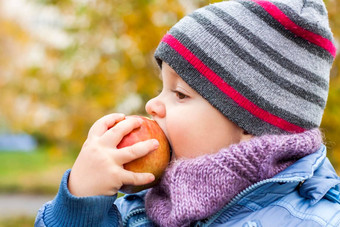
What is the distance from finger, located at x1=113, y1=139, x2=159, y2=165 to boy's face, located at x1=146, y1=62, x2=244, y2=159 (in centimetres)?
14

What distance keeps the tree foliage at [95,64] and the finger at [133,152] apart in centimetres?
204

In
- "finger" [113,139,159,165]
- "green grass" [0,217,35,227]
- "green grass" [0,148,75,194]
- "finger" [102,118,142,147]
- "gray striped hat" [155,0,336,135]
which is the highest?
"gray striped hat" [155,0,336,135]

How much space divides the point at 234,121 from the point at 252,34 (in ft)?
1.17

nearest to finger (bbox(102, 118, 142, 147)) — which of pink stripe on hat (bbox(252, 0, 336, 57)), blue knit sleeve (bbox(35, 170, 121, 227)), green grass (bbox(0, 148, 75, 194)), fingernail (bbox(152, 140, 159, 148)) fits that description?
fingernail (bbox(152, 140, 159, 148))

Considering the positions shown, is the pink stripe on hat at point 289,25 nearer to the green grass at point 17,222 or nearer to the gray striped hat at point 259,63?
the gray striped hat at point 259,63

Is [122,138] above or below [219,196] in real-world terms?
above

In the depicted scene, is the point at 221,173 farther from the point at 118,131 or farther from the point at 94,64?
the point at 94,64

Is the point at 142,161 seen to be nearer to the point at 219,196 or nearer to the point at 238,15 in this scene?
the point at 219,196

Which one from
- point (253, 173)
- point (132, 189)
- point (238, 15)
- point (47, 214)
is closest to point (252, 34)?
point (238, 15)

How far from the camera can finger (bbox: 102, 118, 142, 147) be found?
1.87 m

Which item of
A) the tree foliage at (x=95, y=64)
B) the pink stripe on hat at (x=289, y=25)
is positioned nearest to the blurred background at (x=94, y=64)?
the tree foliage at (x=95, y=64)

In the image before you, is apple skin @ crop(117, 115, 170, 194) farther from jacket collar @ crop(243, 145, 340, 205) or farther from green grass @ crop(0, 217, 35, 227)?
green grass @ crop(0, 217, 35, 227)

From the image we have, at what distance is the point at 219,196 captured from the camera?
1.78 metres

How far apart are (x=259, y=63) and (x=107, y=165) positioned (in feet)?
2.38
